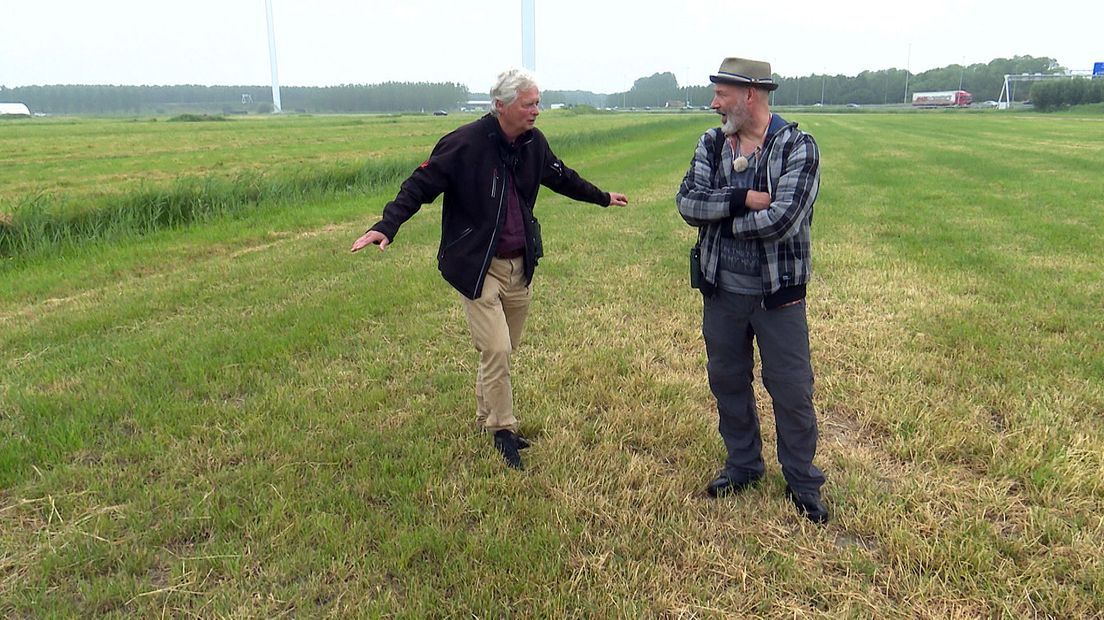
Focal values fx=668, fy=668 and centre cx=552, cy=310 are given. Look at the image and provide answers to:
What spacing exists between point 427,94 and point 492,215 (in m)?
170

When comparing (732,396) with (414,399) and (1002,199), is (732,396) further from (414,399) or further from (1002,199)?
(1002,199)

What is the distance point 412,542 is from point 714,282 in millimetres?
1852

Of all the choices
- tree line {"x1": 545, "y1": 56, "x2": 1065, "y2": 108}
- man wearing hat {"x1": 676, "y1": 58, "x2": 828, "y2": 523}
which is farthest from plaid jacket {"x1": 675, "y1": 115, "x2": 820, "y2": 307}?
tree line {"x1": 545, "y1": 56, "x2": 1065, "y2": 108}

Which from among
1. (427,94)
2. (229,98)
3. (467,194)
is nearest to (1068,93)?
(467,194)

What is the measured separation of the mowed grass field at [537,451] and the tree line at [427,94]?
440 ft

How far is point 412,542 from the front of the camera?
3008mm

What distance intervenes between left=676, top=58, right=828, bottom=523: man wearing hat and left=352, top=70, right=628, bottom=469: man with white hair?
978 millimetres

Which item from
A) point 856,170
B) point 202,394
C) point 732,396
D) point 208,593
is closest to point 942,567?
point 732,396

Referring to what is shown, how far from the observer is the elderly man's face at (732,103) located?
9.65ft

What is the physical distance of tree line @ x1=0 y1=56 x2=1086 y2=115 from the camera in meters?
143

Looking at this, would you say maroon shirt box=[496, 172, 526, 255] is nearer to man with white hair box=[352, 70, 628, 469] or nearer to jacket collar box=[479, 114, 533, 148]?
man with white hair box=[352, 70, 628, 469]

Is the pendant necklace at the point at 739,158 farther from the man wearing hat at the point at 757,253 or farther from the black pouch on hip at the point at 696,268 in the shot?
the black pouch on hip at the point at 696,268

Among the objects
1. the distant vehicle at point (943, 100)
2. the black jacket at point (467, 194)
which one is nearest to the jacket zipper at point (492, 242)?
the black jacket at point (467, 194)

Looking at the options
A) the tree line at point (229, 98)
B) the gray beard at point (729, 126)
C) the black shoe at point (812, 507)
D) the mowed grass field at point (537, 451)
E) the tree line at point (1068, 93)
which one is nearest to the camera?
the mowed grass field at point (537, 451)
